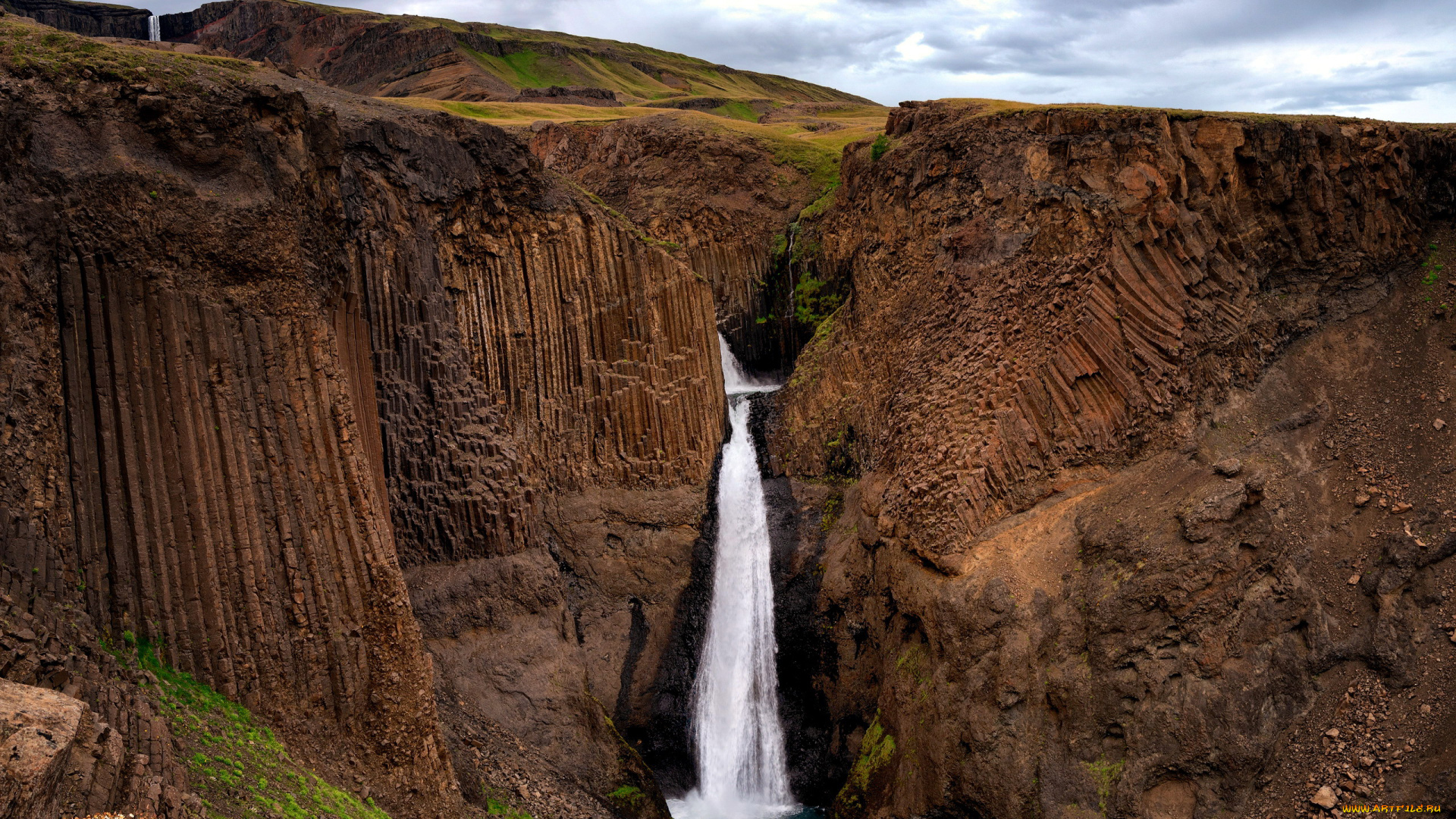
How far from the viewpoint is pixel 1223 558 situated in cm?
1703

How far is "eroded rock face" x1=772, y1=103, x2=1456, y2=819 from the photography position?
1628 centimetres

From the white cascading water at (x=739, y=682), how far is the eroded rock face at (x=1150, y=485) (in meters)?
1.56

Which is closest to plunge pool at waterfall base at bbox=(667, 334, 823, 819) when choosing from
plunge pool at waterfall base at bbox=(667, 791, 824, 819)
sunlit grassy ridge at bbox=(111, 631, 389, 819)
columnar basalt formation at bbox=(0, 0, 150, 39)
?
plunge pool at waterfall base at bbox=(667, 791, 824, 819)

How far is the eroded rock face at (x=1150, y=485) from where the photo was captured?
53.4ft

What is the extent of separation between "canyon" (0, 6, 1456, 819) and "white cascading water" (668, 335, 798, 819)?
32 cm

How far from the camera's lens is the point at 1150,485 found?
18.3m

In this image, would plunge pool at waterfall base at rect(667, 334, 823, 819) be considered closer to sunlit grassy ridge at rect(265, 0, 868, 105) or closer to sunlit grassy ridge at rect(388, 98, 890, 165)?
sunlit grassy ridge at rect(388, 98, 890, 165)

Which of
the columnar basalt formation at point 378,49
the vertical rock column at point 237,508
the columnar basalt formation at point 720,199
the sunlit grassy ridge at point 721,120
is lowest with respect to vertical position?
the vertical rock column at point 237,508

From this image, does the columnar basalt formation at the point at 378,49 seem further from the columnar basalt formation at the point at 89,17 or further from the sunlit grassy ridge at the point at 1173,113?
the sunlit grassy ridge at the point at 1173,113

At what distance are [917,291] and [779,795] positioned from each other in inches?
454

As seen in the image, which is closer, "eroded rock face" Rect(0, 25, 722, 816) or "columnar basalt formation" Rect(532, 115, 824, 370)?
"eroded rock face" Rect(0, 25, 722, 816)

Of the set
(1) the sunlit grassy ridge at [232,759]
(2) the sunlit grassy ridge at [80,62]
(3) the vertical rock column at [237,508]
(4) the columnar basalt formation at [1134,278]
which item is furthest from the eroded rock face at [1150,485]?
(2) the sunlit grassy ridge at [80,62]

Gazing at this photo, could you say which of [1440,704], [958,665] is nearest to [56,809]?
[958,665]

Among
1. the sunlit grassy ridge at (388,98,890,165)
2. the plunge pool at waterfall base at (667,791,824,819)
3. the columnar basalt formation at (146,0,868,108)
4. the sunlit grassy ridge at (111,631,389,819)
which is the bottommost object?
the plunge pool at waterfall base at (667,791,824,819)
